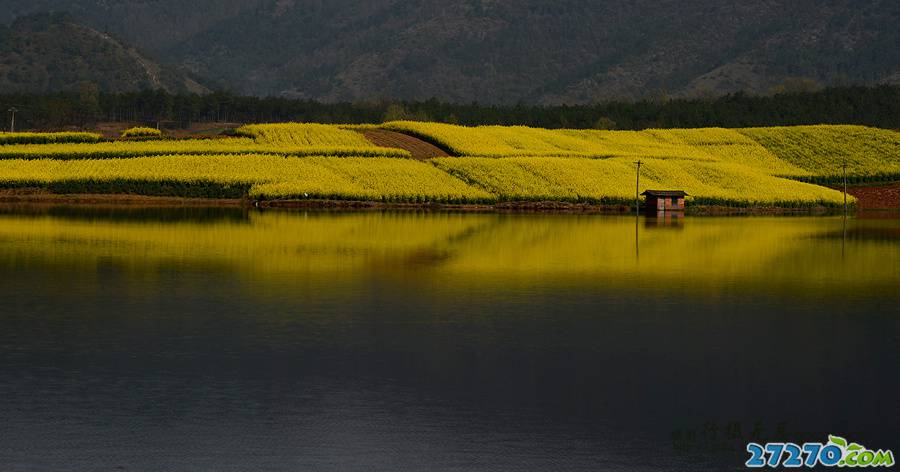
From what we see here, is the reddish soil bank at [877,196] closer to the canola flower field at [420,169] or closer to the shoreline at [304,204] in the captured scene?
the canola flower field at [420,169]

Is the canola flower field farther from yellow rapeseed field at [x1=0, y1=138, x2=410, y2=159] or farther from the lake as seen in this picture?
the lake

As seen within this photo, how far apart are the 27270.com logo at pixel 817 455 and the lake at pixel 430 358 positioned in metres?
0.39

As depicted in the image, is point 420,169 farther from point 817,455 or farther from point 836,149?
point 817,455

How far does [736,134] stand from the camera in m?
175

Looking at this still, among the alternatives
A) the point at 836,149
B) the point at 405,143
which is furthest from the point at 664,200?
the point at 836,149

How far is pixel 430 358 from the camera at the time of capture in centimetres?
2992

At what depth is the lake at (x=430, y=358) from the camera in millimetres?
22109

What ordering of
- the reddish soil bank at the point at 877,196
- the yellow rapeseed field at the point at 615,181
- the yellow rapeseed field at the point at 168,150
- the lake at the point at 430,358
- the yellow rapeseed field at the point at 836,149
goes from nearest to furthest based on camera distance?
the lake at the point at 430,358
the yellow rapeseed field at the point at 615,181
the yellow rapeseed field at the point at 168,150
the reddish soil bank at the point at 877,196
the yellow rapeseed field at the point at 836,149

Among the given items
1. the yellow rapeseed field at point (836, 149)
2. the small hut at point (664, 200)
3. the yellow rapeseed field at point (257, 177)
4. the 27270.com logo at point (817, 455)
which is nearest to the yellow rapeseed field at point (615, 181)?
the yellow rapeseed field at point (257, 177)

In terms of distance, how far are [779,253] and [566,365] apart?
37274 millimetres

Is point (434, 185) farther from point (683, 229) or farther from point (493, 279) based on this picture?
point (493, 279)

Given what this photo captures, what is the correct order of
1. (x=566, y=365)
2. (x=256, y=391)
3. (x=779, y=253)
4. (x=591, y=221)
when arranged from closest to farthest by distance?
(x=256, y=391)
(x=566, y=365)
(x=779, y=253)
(x=591, y=221)

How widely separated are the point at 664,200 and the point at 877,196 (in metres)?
42.3

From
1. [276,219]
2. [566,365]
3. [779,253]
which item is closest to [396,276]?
[566,365]
